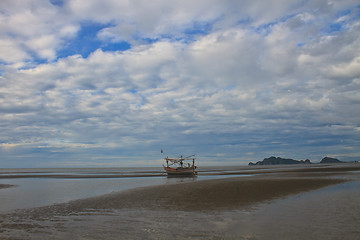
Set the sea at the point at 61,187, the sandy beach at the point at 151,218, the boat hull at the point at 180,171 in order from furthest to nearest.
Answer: the boat hull at the point at 180,171 < the sea at the point at 61,187 < the sandy beach at the point at 151,218

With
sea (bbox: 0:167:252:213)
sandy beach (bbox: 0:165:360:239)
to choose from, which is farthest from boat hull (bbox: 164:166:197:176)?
sandy beach (bbox: 0:165:360:239)

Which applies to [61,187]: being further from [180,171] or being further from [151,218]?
[180,171]

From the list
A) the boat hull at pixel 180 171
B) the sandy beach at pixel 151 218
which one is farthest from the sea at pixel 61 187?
the sandy beach at pixel 151 218

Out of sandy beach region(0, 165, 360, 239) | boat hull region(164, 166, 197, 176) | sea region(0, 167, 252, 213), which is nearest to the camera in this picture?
sandy beach region(0, 165, 360, 239)

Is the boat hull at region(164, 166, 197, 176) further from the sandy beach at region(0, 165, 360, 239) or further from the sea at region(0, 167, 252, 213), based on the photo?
the sandy beach at region(0, 165, 360, 239)

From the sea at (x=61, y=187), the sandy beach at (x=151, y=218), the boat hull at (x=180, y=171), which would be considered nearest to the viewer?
the sandy beach at (x=151, y=218)

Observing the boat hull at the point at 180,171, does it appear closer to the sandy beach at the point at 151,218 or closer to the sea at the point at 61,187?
the sea at the point at 61,187

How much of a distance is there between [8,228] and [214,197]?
46.7 feet

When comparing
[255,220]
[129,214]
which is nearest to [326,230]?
[255,220]

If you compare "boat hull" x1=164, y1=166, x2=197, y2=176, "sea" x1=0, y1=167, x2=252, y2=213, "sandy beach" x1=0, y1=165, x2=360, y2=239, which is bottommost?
"sandy beach" x1=0, y1=165, x2=360, y2=239

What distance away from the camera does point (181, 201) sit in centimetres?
Answer: 2052

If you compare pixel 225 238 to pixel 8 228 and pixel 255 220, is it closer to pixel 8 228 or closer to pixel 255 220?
pixel 255 220

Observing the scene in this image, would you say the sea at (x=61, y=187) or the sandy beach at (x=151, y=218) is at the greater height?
the sea at (x=61, y=187)

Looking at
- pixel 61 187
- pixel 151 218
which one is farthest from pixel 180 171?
pixel 151 218
